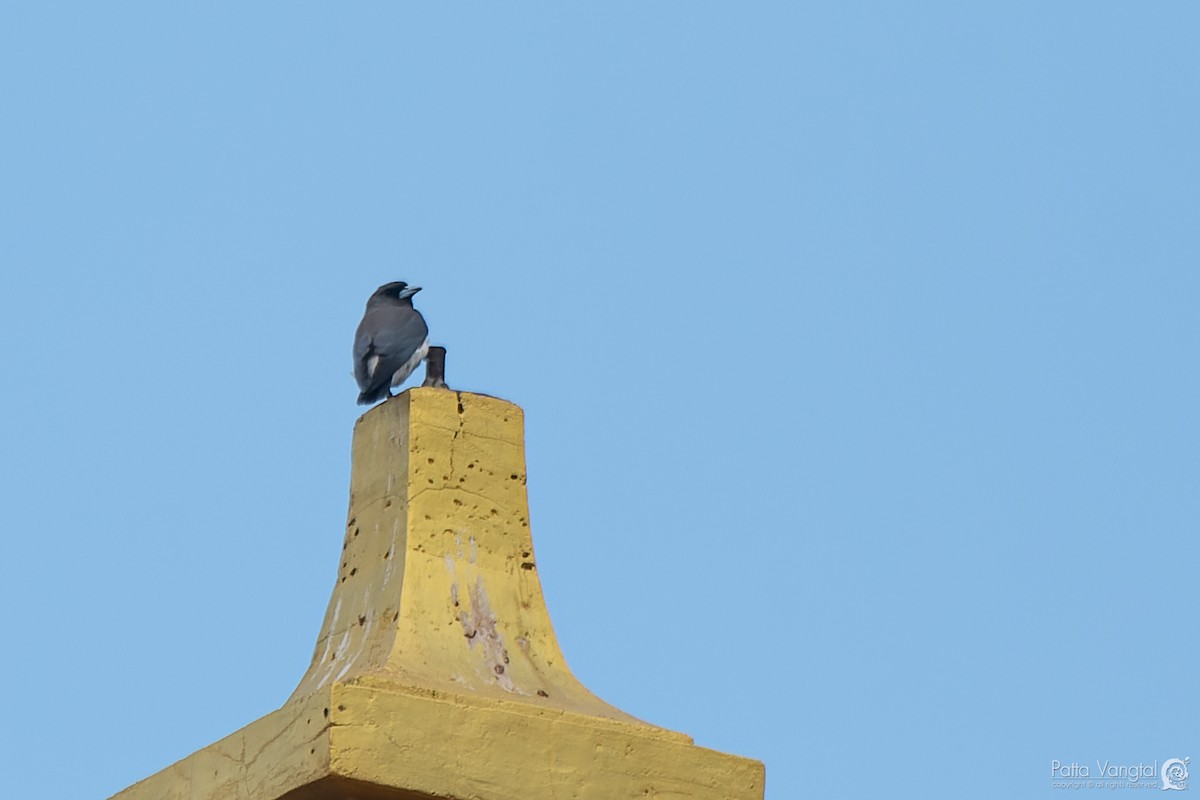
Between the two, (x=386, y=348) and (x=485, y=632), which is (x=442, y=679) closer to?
(x=485, y=632)

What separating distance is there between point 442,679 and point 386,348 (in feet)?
8.43

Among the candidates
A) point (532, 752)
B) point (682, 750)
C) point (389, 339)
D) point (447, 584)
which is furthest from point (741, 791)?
point (389, 339)

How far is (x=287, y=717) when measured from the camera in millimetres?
5605

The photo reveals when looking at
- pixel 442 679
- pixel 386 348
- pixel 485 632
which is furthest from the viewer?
pixel 386 348

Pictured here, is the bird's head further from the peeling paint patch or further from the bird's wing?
the peeling paint patch

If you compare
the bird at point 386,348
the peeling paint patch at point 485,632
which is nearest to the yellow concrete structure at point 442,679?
the peeling paint patch at point 485,632

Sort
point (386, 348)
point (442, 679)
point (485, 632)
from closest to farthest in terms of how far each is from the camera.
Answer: point (442, 679)
point (485, 632)
point (386, 348)

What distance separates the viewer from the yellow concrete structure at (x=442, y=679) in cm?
546

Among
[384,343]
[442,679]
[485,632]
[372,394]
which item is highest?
[384,343]

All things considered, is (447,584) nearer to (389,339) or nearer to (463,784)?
(463,784)

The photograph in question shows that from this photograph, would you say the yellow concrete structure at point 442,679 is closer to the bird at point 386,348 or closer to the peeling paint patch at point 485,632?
the peeling paint patch at point 485,632

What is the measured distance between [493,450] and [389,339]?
187 cm

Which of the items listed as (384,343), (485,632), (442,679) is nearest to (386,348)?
(384,343)

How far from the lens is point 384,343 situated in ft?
27.0
